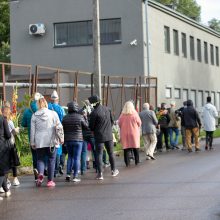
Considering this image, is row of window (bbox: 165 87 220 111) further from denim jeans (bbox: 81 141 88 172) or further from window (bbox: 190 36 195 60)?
denim jeans (bbox: 81 141 88 172)

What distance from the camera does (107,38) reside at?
Answer: 35.5 meters

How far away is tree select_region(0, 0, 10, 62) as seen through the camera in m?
52.1

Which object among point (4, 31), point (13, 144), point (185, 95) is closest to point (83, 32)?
point (185, 95)

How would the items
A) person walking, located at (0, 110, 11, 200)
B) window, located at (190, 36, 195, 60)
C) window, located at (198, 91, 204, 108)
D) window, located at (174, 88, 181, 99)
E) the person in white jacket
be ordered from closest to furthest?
1. person walking, located at (0, 110, 11, 200)
2. the person in white jacket
3. window, located at (174, 88, 181, 99)
4. window, located at (190, 36, 195, 60)
5. window, located at (198, 91, 204, 108)

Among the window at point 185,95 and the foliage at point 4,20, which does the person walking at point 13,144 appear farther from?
the foliage at point 4,20

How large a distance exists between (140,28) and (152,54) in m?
1.85

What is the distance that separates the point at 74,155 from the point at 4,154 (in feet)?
8.37

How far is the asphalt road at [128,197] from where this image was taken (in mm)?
9703

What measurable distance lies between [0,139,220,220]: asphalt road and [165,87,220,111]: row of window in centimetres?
2306

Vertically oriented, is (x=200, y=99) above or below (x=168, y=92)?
below

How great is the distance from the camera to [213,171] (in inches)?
602

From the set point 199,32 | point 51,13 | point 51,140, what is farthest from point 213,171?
point 199,32

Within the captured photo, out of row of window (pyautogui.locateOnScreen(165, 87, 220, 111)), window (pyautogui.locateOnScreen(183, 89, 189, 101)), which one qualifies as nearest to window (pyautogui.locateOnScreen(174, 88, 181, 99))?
row of window (pyautogui.locateOnScreen(165, 87, 220, 111))

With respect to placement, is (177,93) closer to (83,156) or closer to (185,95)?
(185,95)
